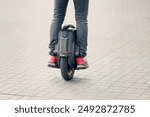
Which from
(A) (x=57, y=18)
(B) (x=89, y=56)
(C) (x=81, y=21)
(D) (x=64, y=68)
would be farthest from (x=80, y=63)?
(B) (x=89, y=56)

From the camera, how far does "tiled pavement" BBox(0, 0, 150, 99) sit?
331 inches

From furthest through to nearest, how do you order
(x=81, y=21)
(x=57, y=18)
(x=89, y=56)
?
(x=89, y=56)
(x=57, y=18)
(x=81, y=21)

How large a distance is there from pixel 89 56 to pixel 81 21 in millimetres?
1692

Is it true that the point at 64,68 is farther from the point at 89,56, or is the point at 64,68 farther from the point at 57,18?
the point at 89,56

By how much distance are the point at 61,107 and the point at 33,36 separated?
16.3 ft

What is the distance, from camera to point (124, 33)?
41.0ft

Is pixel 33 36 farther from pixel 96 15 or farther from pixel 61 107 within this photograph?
pixel 61 107

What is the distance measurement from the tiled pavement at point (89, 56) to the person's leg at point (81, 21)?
1.72 ft

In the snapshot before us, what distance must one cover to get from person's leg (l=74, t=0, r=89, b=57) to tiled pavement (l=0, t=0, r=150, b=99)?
1.72 feet

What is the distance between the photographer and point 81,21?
8820 millimetres

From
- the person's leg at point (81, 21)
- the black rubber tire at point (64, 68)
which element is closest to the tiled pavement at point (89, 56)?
the black rubber tire at point (64, 68)

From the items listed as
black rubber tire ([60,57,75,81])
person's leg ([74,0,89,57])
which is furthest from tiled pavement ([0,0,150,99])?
person's leg ([74,0,89,57])

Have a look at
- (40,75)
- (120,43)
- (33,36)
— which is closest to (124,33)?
(120,43)

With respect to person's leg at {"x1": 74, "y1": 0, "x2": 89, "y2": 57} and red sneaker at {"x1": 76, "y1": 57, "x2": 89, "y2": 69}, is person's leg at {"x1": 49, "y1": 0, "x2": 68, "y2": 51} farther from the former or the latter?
red sneaker at {"x1": 76, "y1": 57, "x2": 89, "y2": 69}
